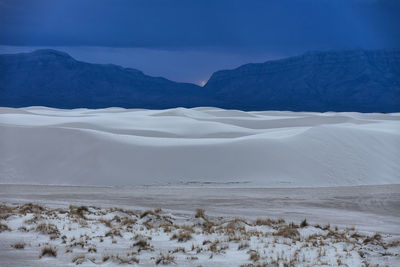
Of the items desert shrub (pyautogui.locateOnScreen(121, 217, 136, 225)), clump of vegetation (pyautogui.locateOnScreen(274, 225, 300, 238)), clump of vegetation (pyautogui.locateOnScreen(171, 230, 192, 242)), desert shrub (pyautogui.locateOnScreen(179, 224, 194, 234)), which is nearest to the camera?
clump of vegetation (pyautogui.locateOnScreen(171, 230, 192, 242))

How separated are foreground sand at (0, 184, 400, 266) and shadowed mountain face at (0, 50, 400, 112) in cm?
14531

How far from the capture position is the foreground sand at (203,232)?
26.5 feet

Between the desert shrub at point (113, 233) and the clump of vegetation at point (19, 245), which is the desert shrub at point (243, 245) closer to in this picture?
the desert shrub at point (113, 233)

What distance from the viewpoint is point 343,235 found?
10422mm

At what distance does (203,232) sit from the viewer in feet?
33.8

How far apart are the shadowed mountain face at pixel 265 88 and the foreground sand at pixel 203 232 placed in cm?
14531

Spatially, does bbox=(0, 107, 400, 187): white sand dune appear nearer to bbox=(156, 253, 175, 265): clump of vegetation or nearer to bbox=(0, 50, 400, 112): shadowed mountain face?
bbox=(156, 253, 175, 265): clump of vegetation

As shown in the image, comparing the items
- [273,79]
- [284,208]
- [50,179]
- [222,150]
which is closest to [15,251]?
[284,208]

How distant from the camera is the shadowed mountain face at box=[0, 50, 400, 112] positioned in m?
166

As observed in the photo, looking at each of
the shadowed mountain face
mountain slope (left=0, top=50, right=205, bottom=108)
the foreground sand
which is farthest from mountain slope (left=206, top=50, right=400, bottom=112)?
the foreground sand

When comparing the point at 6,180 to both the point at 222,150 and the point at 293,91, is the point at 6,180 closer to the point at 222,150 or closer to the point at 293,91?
the point at 222,150

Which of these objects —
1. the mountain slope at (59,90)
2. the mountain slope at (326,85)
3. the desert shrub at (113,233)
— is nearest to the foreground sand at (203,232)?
the desert shrub at (113,233)

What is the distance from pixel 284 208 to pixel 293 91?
165 m

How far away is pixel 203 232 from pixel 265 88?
179827mm
